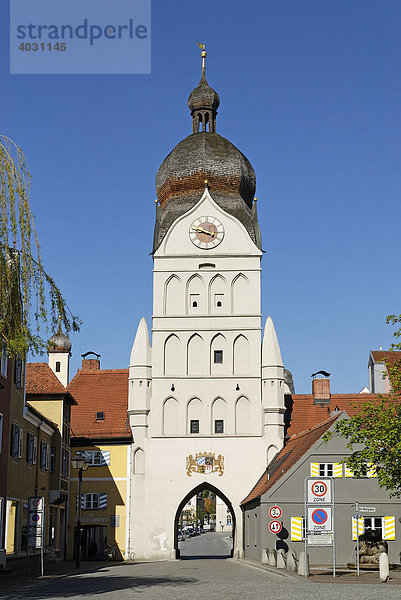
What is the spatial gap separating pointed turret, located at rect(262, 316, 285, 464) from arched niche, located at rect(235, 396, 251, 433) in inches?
36.5

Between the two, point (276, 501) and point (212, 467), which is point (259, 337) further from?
point (276, 501)

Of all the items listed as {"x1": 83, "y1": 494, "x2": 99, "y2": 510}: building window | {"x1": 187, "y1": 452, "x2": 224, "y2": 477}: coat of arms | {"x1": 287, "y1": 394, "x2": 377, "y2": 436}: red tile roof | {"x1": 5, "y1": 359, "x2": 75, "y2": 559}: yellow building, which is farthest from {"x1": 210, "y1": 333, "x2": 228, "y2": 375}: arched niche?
{"x1": 83, "y1": 494, "x2": 99, "y2": 510}: building window

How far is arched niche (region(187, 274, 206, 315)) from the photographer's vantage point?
166 feet

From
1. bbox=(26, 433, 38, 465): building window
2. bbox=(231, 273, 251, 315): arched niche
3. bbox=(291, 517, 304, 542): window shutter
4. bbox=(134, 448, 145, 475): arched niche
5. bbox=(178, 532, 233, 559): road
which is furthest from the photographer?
bbox=(178, 532, 233, 559): road

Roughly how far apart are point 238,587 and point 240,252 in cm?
3146

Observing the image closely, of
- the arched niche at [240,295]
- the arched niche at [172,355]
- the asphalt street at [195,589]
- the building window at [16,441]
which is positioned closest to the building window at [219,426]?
the arched niche at [172,355]

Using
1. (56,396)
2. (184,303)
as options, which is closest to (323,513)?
(56,396)

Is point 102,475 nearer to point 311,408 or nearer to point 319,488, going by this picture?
point 311,408

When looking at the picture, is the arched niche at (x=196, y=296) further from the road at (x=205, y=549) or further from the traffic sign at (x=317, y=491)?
the traffic sign at (x=317, y=491)

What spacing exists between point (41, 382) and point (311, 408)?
1833 cm

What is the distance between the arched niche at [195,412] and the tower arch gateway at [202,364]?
6 centimetres

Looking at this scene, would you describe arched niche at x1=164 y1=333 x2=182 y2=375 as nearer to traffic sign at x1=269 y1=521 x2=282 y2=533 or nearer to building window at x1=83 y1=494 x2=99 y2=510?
building window at x1=83 y1=494 x2=99 y2=510

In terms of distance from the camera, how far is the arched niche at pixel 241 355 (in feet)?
162

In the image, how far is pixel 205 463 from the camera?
47.8 metres
